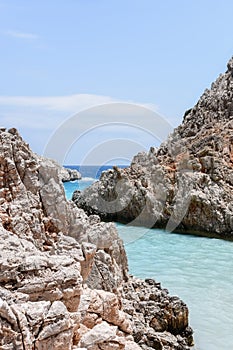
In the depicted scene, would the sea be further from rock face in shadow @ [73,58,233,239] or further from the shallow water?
rock face in shadow @ [73,58,233,239]

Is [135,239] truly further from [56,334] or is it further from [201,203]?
[56,334]

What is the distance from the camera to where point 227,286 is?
12.5m

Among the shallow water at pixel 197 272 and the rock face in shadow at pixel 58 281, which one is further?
the shallow water at pixel 197 272

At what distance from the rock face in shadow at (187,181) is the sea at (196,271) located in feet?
3.78

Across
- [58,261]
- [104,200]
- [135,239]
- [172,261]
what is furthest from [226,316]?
[104,200]

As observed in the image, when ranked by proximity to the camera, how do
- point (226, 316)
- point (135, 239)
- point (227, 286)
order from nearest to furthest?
point (226, 316) < point (227, 286) < point (135, 239)

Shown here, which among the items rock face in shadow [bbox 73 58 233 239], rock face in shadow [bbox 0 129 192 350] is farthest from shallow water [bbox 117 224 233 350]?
rock face in shadow [bbox 73 58 233 239]

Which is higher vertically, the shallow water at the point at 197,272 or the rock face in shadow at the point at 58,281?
the rock face in shadow at the point at 58,281

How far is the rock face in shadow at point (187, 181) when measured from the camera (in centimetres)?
2169

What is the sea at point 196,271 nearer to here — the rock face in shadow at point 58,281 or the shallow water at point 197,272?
the shallow water at point 197,272

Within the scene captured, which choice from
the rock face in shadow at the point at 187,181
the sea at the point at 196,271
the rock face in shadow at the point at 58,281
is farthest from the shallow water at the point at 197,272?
the rock face in shadow at the point at 187,181

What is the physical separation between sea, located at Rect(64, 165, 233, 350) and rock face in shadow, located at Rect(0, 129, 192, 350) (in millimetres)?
1017

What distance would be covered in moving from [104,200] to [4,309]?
2499 centimetres

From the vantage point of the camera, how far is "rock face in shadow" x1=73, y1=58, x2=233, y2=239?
21688mm
